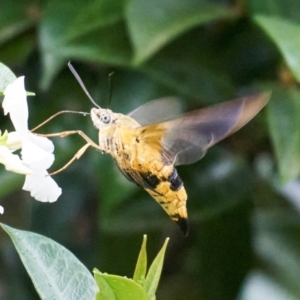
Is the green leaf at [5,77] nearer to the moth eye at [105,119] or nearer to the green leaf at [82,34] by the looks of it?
the moth eye at [105,119]

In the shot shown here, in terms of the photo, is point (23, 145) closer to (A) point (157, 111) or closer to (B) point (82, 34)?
(A) point (157, 111)

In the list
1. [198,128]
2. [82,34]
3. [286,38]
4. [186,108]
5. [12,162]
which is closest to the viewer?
[12,162]

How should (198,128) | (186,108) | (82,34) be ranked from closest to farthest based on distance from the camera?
(198,128)
(82,34)
(186,108)

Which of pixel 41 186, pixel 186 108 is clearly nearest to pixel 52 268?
pixel 41 186

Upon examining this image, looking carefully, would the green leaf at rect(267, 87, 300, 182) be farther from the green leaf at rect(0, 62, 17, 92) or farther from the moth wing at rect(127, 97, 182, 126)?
the green leaf at rect(0, 62, 17, 92)

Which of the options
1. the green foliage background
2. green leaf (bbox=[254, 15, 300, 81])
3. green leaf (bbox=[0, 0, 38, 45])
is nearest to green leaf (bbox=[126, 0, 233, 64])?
the green foliage background

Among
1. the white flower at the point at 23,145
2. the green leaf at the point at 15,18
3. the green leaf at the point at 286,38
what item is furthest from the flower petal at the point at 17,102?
the green leaf at the point at 15,18

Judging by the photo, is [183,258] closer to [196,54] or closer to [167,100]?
[196,54]
